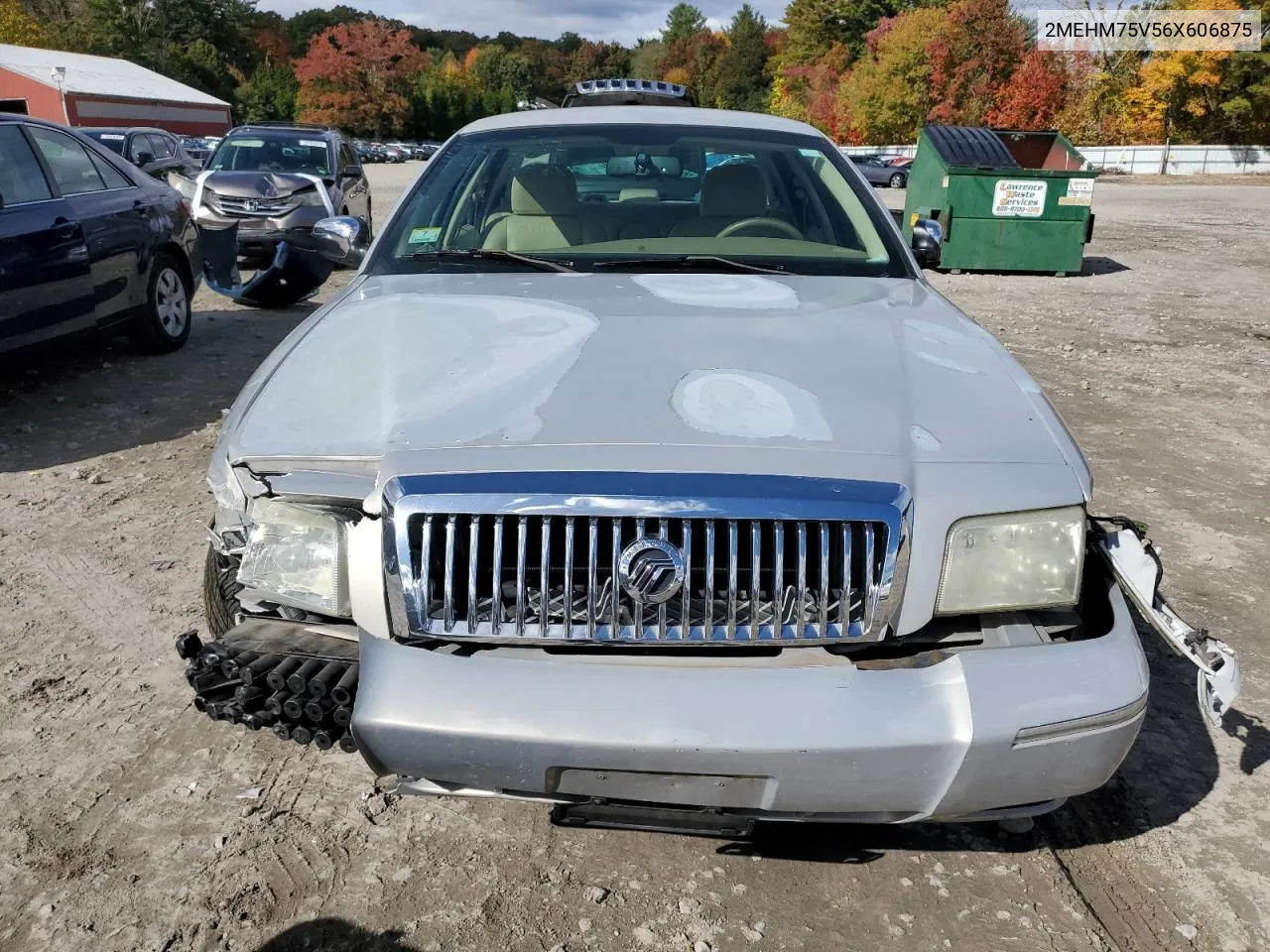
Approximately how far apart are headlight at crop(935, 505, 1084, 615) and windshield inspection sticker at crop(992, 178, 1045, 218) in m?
11.3

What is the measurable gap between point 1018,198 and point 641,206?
32.4 ft

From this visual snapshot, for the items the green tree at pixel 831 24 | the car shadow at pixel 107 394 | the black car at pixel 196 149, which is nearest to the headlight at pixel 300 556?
the car shadow at pixel 107 394

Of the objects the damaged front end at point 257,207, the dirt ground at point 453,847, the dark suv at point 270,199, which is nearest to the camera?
the dirt ground at point 453,847

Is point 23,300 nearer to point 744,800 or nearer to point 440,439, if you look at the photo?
point 440,439

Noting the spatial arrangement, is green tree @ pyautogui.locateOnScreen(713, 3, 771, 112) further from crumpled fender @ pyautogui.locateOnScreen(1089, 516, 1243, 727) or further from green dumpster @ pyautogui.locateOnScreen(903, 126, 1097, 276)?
crumpled fender @ pyautogui.locateOnScreen(1089, 516, 1243, 727)

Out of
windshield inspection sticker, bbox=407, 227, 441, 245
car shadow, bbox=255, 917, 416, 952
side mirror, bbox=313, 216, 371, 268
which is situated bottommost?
car shadow, bbox=255, 917, 416, 952

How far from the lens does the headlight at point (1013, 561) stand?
2014 mm

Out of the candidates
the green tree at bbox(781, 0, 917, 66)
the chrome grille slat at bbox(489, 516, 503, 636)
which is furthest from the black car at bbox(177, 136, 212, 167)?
the green tree at bbox(781, 0, 917, 66)

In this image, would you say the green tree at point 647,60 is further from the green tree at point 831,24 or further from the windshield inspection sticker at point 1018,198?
the windshield inspection sticker at point 1018,198

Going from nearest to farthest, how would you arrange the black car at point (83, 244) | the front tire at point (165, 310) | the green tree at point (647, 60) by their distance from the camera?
the black car at point (83, 244)
the front tire at point (165, 310)
the green tree at point (647, 60)

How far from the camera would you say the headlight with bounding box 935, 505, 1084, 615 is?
6.61 feet

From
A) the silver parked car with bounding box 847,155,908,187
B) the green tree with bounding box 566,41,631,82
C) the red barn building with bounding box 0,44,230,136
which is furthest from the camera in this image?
the green tree with bounding box 566,41,631,82

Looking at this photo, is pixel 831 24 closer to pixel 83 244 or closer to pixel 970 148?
pixel 970 148

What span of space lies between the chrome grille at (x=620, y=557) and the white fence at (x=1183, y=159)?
45.4 m
